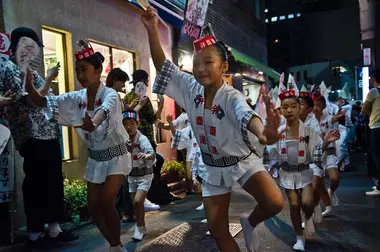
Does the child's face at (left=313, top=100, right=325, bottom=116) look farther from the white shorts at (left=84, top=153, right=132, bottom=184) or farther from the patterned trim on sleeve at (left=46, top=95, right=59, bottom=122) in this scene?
the patterned trim on sleeve at (left=46, top=95, right=59, bottom=122)

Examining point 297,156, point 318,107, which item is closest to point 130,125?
point 297,156

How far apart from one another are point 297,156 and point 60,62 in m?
4.28

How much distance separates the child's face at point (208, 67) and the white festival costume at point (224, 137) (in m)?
0.12

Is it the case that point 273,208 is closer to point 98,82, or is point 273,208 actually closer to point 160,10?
point 98,82

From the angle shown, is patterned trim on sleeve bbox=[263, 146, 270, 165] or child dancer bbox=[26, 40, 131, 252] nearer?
child dancer bbox=[26, 40, 131, 252]

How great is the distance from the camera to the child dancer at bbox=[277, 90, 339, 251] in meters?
5.10

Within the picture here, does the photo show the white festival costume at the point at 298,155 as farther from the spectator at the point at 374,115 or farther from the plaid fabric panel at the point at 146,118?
the spectator at the point at 374,115

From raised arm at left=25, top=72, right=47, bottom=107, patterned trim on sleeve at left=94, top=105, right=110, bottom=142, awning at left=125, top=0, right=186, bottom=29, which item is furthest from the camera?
awning at left=125, top=0, right=186, bottom=29

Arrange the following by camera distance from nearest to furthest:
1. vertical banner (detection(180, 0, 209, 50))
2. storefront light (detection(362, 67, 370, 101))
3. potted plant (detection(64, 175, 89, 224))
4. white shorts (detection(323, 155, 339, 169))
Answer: potted plant (detection(64, 175, 89, 224)) < white shorts (detection(323, 155, 339, 169)) < vertical banner (detection(180, 0, 209, 50)) < storefront light (detection(362, 67, 370, 101))

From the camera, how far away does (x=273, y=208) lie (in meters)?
3.33

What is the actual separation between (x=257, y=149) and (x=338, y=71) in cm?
3943

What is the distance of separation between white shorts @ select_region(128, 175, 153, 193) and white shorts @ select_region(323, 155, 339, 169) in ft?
9.91

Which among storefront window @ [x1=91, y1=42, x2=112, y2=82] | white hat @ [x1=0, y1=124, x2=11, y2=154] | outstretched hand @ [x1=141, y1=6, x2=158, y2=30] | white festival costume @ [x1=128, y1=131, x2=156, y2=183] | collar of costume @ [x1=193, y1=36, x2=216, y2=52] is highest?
storefront window @ [x1=91, y1=42, x2=112, y2=82]

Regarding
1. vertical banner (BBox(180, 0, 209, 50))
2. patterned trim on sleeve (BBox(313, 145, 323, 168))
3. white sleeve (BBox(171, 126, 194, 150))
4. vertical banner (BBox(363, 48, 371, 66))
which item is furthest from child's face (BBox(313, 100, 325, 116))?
vertical banner (BBox(363, 48, 371, 66))
